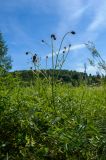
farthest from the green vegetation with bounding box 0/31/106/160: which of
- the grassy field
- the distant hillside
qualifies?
the distant hillside

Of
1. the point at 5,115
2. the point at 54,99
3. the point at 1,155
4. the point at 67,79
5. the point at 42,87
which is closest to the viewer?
the point at 1,155

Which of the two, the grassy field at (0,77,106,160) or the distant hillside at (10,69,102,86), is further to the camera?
the distant hillside at (10,69,102,86)

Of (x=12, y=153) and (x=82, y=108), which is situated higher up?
(x=82, y=108)

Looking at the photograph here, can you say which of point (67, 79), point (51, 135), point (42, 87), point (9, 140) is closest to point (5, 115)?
point (9, 140)

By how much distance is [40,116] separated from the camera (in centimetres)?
428

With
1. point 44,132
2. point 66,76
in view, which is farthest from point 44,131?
point 66,76

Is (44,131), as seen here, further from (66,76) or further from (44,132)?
(66,76)

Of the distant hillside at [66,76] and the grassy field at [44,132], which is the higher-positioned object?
the distant hillside at [66,76]

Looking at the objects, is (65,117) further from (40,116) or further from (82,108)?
(82,108)

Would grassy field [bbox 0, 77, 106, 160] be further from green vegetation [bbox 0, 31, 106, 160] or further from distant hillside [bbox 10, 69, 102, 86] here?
distant hillside [bbox 10, 69, 102, 86]

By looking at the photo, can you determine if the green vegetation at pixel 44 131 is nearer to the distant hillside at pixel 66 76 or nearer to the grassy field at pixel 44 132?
the grassy field at pixel 44 132

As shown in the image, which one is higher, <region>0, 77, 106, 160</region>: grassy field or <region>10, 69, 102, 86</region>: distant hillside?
<region>10, 69, 102, 86</region>: distant hillside

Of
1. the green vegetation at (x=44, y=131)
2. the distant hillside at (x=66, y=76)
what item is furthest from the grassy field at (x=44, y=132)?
the distant hillside at (x=66, y=76)

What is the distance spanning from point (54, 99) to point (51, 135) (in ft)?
2.99
